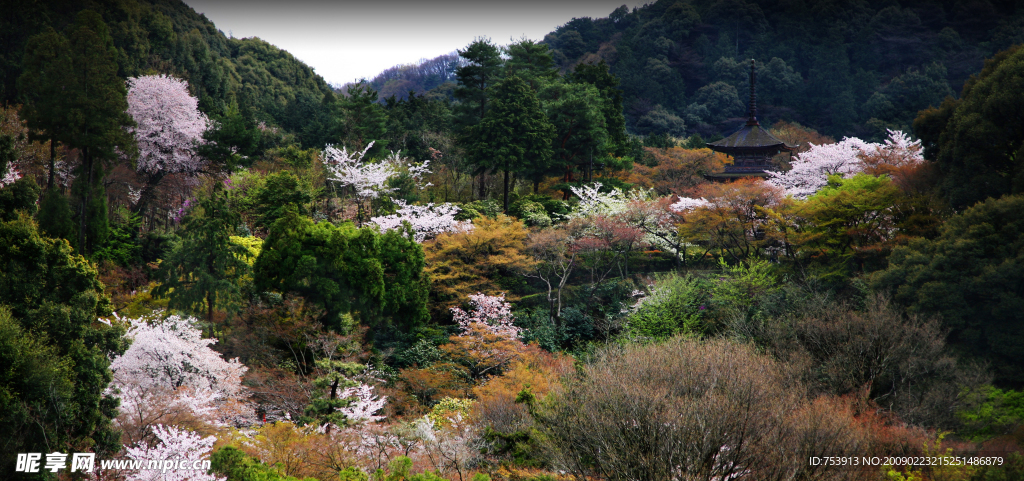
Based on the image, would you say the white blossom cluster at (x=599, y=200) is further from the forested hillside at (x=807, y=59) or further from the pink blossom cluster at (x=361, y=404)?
the forested hillside at (x=807, y=59)

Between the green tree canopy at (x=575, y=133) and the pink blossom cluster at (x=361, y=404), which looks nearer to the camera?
the pink blossom cluster at (x=361, y=404)

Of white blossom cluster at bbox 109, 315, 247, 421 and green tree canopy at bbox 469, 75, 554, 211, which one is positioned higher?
green tree canopy at bbox 469, 75, 554, 211

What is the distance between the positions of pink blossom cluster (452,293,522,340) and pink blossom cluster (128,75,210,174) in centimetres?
1325

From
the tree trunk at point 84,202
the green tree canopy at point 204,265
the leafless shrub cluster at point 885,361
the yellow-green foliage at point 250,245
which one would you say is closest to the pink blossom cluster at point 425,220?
the yellow-green foliage at point 250,245

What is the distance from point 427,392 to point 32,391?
10334 mm

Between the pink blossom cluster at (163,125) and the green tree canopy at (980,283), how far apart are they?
25636 mm

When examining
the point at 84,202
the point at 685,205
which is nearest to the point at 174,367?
the point at 84,202

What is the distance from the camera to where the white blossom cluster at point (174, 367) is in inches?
625

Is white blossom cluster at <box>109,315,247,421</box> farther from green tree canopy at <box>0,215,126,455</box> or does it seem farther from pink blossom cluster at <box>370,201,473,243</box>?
pink blossom cluster at <box>370,201,473,243</box>

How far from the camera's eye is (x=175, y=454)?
1284cm

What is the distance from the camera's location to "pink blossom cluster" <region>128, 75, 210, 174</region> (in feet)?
88.1

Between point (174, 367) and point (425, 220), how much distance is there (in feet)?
38.3

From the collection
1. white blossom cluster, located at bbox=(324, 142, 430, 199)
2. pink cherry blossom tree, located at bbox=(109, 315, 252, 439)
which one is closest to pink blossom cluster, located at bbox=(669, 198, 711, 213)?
white blossom cluster, located at bbox=(324, 142, 430, 199)

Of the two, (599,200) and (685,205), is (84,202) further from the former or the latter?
(685,205)
